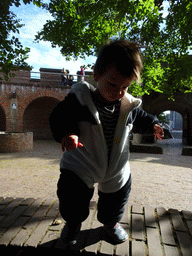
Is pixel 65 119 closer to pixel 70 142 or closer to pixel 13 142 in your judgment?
pixel 70 142

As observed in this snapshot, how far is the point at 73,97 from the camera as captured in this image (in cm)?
135

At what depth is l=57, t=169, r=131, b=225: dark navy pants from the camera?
1.39m

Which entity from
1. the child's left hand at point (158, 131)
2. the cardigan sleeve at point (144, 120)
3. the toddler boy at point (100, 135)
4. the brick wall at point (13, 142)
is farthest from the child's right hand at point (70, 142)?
the brick wall at point (13, 142)

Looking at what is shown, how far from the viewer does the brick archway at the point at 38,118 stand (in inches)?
547

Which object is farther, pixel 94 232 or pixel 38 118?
pixel 38 118

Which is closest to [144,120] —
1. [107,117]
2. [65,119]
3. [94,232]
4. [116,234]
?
[107,117]

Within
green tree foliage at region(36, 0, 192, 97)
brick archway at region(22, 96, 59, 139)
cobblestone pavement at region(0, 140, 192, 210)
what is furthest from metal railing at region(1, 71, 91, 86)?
cobblestone pavement at region(0, 140, 192, 210)

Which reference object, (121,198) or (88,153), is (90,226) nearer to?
(121,198)

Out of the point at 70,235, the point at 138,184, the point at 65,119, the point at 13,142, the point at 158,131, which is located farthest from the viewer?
the point at 13,142

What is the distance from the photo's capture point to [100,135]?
1351 mm

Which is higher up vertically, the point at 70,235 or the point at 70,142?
the point at 70,142

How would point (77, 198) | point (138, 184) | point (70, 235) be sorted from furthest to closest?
point (138, 184), point (70, 235), point (77, 198)

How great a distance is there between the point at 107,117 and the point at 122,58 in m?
0.42

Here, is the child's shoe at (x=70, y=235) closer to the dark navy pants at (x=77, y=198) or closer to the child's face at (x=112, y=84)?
the dark navy pants at (x=77, y=198)
